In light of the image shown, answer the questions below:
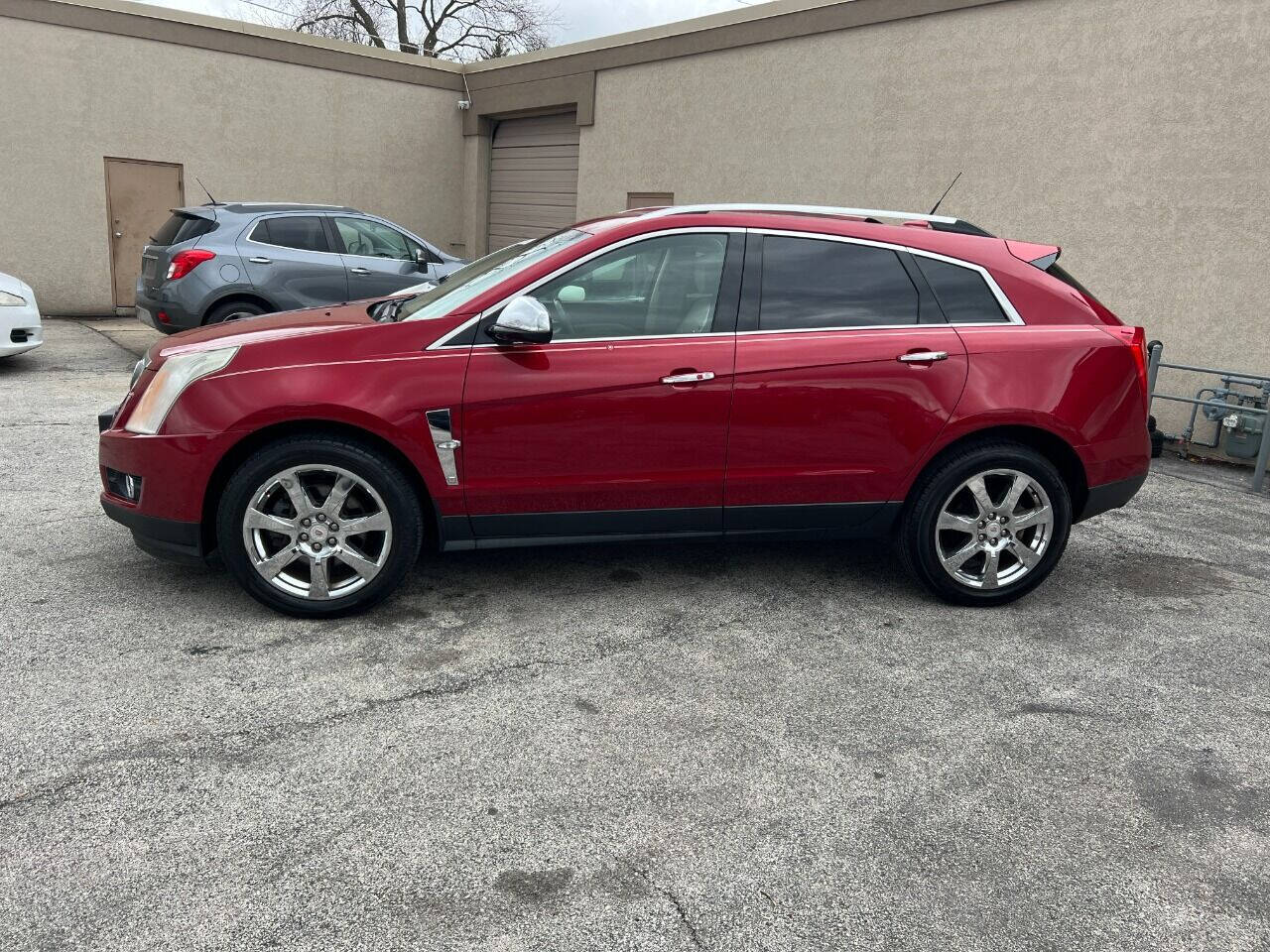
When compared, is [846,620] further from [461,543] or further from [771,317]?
[461,543]

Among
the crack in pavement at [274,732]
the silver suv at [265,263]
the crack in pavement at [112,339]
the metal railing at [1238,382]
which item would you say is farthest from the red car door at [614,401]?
the crack in pavement at [112,339]

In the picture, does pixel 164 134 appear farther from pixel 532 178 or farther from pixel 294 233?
pixel 294 233

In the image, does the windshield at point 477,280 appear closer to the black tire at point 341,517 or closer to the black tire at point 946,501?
the black tire at point 341,517

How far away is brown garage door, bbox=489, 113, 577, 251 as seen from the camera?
50.1 ft

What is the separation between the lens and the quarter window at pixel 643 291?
157 inches

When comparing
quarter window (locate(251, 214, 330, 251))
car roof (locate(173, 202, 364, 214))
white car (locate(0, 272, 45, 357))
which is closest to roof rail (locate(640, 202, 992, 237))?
quarter window (locate(251, 214, 330, 251))

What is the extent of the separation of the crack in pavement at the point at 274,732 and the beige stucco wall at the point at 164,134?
1340cm

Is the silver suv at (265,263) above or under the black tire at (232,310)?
above

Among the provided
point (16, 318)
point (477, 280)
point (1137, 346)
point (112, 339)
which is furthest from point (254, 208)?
point (1137, 346)

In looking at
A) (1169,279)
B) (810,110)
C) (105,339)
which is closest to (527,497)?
(1169,279)

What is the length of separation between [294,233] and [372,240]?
0.79 metres

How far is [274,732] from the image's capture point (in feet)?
10.2

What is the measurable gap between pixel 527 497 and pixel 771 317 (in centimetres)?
127

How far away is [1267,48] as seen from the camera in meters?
7.59
